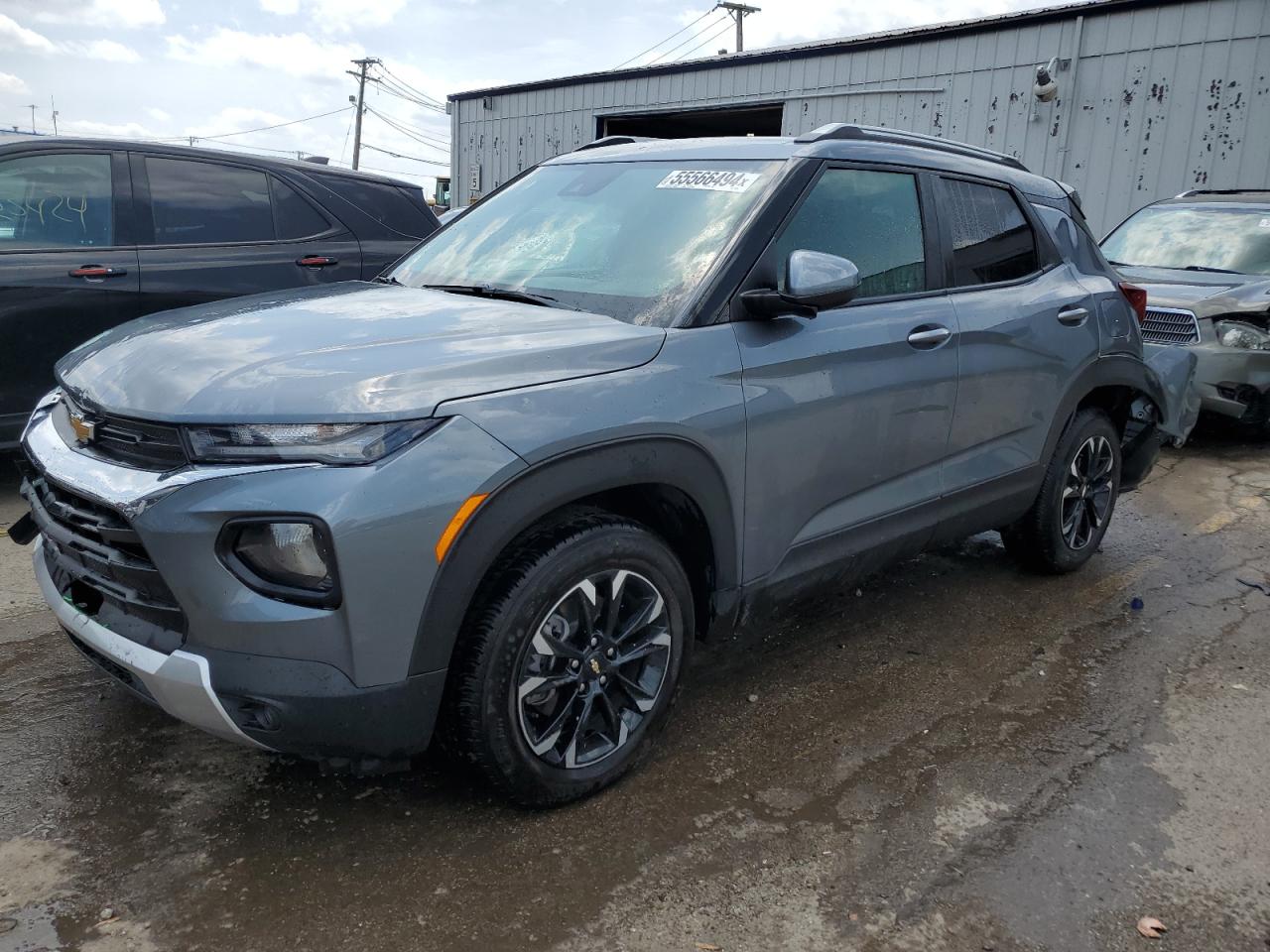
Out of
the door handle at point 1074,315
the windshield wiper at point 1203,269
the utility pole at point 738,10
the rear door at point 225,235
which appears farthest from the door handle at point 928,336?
the utility pole at point 738,10

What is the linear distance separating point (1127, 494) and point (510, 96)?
59.4 ft

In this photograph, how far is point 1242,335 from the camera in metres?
7.24

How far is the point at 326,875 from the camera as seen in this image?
2439 millimetres

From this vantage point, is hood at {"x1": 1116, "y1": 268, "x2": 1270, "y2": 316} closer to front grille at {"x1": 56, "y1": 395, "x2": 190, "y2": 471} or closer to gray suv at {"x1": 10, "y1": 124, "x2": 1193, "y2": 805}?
gray suv at {"x1": 10, "y1": 124, "x2": 1193, "y2": 805}

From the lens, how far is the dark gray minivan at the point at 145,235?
4.94 meters

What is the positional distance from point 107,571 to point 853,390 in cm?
215

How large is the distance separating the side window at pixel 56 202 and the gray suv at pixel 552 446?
2.41m

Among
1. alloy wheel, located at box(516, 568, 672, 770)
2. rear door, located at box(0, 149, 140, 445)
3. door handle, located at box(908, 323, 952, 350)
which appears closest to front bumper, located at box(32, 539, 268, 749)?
alloy wheel, located at box(516, 568, 672, 770)

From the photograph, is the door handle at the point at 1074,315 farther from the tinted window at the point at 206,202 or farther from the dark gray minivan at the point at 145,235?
the tinted window at the point at 206,202

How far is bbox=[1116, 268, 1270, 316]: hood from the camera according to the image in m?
7.26

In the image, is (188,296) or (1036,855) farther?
(188,296)

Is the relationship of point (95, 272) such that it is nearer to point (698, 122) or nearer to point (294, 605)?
point (294, 605)

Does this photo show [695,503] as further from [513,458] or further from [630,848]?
[630,848]

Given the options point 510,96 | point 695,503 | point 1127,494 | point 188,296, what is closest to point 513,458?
point 695,503
